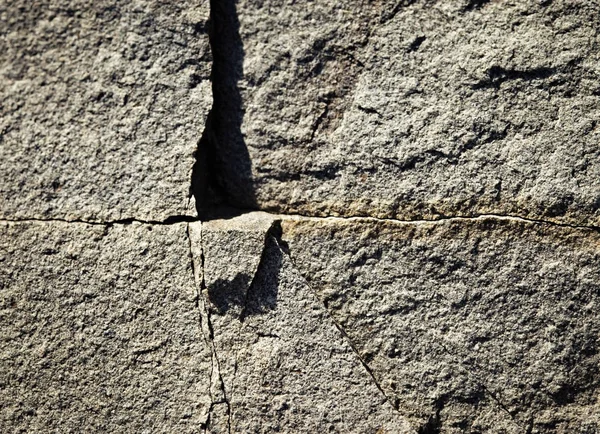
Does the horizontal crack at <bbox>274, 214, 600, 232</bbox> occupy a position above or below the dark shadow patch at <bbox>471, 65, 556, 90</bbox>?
below

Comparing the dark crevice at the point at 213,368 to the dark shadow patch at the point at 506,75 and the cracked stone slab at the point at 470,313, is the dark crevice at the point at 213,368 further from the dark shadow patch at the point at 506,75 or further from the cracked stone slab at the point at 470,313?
the dark shadow patch at the point at 506,75

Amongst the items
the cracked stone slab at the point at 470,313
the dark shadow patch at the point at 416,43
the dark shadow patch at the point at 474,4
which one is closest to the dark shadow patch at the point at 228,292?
the cracked stone slab at the point at 470,313

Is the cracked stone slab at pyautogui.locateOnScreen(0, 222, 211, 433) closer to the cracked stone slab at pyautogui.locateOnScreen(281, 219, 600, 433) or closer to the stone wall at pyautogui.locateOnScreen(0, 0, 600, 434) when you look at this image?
the stone wall at pyautogui.locateOnScreen(0, 0, 600, 434)

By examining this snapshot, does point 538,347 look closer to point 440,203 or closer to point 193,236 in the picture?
point 440,203

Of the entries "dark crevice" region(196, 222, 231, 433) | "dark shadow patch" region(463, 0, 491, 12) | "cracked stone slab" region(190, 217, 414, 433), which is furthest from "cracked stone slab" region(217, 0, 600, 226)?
"dark crevice" region(196, 222, 231, 433)

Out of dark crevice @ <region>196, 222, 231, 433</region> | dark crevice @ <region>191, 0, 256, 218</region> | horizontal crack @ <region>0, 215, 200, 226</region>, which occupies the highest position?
dark crevice @ <region>191, 0, 256, 218</region>

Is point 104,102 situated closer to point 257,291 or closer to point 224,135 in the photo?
point 224,135
